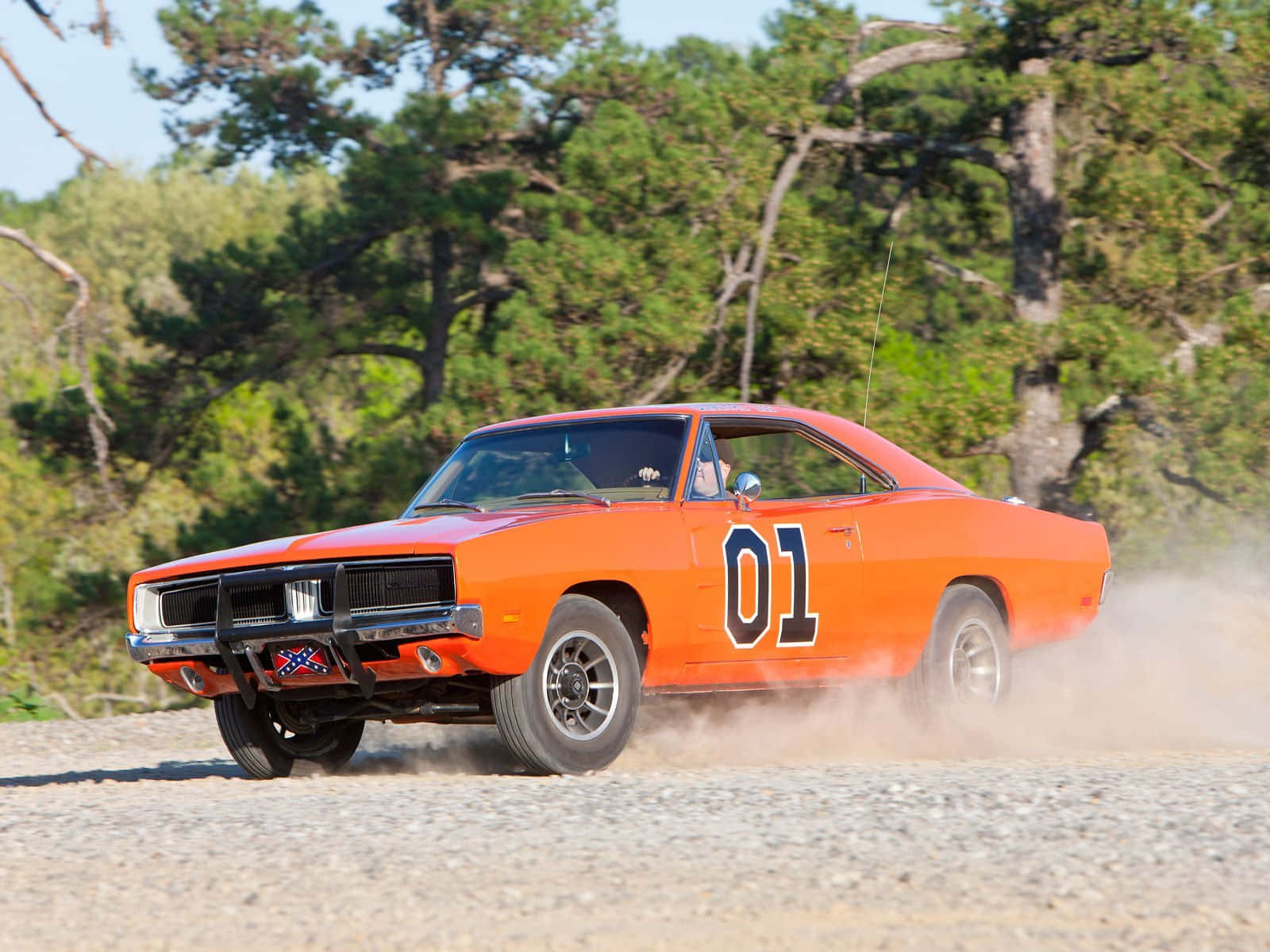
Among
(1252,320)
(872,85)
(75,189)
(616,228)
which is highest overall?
(75,189)

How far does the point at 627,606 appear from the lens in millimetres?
7332

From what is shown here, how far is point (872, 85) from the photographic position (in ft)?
76.1

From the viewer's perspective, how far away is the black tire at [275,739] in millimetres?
7836

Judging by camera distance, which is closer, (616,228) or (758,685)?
(758,685)

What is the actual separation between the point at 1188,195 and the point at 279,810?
16.8 m

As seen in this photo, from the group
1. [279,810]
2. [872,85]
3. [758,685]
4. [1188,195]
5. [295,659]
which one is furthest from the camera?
[872,85]

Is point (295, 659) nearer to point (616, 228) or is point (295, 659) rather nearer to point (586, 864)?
point (586, 864)

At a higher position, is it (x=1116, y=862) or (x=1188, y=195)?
(x=1188, y=195)

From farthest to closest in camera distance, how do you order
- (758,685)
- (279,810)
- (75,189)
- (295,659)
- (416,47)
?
(75,189)
(416,47)
(758,685)
(295,659)
(279,810)

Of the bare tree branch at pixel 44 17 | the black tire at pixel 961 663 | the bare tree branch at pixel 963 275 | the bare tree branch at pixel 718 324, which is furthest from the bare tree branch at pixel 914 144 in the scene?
the black tire at pixel 961 663

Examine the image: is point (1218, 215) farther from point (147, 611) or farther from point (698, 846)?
point (698, 846)

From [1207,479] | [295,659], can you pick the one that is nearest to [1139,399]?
[1207,479]

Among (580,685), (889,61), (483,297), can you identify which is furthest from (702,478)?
(483,297)

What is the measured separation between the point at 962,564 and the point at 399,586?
320cm
